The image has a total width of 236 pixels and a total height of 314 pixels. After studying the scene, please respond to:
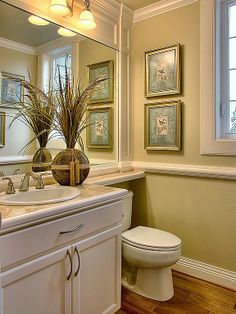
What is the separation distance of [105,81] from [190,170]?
1.06 meters

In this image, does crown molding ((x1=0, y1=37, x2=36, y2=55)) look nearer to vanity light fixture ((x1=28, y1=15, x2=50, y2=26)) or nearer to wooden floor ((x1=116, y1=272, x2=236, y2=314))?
vanity light fixture ((x1=28, y1=15, x2=50, y2=26))

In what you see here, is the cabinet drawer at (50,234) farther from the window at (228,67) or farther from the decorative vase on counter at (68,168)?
the window at (228,67)

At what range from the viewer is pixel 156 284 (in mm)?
1777

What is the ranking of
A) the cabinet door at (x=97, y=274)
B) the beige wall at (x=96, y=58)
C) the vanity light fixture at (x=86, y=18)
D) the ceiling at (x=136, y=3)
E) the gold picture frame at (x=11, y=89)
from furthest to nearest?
the ceiling at (x=136, y=3) → the beige wall at (x=96, y=58) → the vanity light fixture at (x=86, y=18) → the gold picture frame at (x=11, y=89) → the cabinet door at (x=97, y=274)

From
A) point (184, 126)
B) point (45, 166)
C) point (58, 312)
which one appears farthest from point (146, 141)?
point (58, 312)

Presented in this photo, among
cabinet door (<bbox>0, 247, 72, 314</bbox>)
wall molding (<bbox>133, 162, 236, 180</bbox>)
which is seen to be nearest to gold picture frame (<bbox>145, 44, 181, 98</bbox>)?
wall molding (<bbox>133, 162, 236, 180</bbox>)

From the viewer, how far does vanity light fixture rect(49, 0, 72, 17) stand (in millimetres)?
1611

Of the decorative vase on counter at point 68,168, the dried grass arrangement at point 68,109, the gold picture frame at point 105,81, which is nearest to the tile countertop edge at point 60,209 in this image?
the decorative vase on counter at point 68,168

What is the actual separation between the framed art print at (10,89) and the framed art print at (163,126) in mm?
1118

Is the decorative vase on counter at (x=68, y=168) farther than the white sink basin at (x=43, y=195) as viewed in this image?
Yes

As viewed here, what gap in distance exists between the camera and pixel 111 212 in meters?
1.48

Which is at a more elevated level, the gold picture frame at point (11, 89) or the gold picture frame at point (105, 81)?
the gold picture frame at point (105, 81)

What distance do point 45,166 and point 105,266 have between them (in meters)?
0.78

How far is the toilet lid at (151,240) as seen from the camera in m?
1.69
